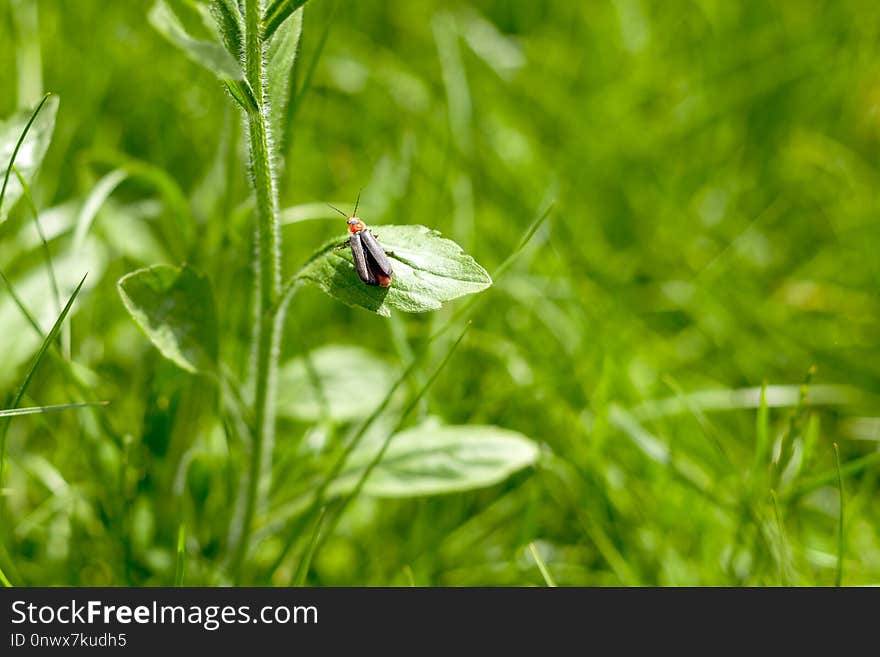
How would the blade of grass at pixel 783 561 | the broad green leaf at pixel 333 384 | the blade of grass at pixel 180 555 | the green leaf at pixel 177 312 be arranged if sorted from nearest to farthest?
the blade of grass at pixel 180 555, the green leaf at pixel 177 312, the blade of grass at pixel 783 561, the broad green leaf at pixel 333 384

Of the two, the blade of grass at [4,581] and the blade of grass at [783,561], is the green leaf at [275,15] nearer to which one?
the blade of grass at [4,581]

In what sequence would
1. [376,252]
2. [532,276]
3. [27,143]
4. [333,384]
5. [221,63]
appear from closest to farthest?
1. [221,63]
2. [376,252]
3. [27,143]
4. [333,384]
5. [532,276]

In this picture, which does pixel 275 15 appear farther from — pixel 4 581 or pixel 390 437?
pixel 4 581

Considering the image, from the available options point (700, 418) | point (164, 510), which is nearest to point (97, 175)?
point (164, 510)

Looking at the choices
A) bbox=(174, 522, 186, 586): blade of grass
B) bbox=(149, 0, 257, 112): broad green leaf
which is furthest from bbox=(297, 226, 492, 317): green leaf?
bbox=(174, 522, 186, 586): blade of grass

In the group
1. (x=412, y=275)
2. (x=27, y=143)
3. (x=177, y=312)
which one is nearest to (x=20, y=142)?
(x=27, y=143)

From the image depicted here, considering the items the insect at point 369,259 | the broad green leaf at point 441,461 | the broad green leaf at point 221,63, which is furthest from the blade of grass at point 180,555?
the broad green leaf at point 221,63
